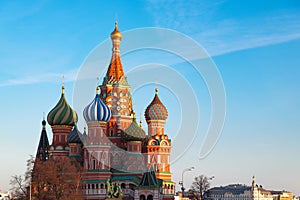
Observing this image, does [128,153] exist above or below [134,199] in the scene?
above

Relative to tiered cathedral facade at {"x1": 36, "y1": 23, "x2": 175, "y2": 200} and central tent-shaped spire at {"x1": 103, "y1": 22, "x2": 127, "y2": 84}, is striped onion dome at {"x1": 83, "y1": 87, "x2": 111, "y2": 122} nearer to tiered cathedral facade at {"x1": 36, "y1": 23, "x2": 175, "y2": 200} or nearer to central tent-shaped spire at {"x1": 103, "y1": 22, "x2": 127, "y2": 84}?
tiered cathedral facade at {"x1": 36, "y1": 23, "x2": 175, "y2": 200}

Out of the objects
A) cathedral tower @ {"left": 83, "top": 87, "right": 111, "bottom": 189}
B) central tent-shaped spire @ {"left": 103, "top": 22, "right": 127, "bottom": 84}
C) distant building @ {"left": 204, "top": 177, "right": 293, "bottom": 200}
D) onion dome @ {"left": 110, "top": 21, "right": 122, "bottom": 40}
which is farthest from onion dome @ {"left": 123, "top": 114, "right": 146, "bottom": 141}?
distant building @ {"left": 204, "top": 177, "right": 293, "bottom": 200}

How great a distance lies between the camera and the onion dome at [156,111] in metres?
78.1

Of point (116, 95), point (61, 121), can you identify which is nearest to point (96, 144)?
point (61, 121)

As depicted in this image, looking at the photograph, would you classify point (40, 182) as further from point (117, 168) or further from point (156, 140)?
point (156, 140)

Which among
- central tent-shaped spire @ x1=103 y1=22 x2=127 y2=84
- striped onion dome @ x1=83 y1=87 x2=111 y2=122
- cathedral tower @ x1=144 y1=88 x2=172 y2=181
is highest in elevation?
central tent-shaped spire @ x1=103 y1=22 x2=127 y2=84

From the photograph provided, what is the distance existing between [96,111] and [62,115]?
7339mm

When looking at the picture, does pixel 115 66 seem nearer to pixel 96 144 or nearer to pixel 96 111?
pixel 96 111

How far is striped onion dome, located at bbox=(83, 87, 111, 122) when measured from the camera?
72.1 meters

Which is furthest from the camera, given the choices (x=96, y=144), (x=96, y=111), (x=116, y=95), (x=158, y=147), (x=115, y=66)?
(x=115, y=66)

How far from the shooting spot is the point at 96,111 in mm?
72062

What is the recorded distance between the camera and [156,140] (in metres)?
75.6

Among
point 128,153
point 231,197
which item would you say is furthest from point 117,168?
point 231,197

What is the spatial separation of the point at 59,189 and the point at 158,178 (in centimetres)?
1590
